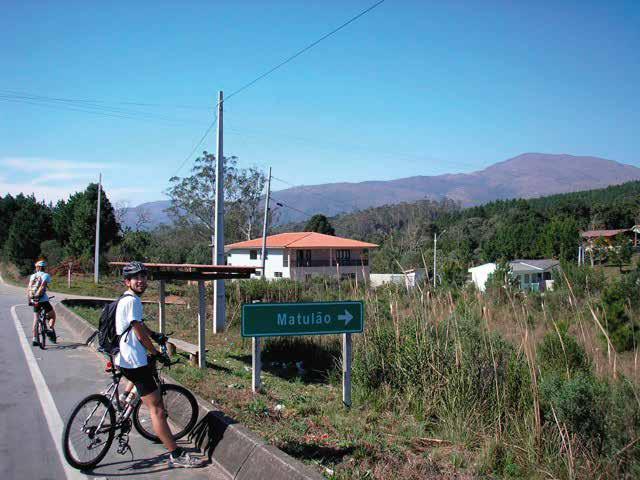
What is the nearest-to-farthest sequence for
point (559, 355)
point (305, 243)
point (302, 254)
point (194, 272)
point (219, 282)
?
point (559, 355) → point (194, 272) → point (219, 282) → point (305, 243) → point (302, 254)

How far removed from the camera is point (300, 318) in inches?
305

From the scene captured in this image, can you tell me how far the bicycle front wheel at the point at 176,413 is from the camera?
21.8ft

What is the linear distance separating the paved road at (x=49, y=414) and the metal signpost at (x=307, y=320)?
165 cm

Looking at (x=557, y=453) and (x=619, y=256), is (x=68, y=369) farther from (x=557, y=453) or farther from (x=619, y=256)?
(x=619, y=256)

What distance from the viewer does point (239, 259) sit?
63312 mm

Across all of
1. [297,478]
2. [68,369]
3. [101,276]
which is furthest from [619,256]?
[297,478]

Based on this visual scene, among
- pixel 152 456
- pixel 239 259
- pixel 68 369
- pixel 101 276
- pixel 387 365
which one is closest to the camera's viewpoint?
pixel 152 456

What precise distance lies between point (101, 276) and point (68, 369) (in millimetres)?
35466

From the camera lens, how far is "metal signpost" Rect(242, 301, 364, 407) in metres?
7.58

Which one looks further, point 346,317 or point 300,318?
point 346,317

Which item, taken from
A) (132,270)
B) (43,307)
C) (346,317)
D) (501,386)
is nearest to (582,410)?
(501,386)

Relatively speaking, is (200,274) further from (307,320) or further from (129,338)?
(129,338)

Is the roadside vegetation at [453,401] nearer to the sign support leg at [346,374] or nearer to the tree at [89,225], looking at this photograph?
the sign support leg at [346,374]

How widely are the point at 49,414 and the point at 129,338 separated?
112 inches
